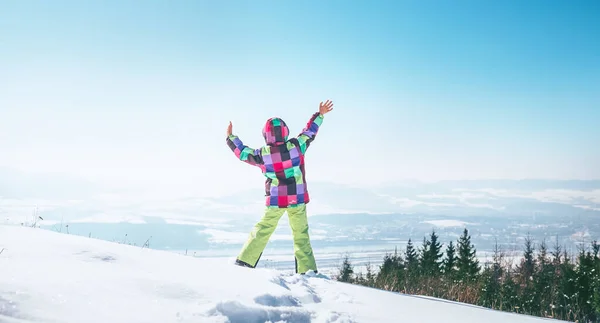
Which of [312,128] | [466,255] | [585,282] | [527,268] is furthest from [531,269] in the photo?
[312,128]

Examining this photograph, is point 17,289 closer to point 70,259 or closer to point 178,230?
point 70,259

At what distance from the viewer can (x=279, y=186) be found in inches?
208

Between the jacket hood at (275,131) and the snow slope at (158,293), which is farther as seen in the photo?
the jacket hood at (275,131)

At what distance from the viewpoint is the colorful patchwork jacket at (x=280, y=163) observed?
5238 mm

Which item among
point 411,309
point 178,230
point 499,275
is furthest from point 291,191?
point 178,230

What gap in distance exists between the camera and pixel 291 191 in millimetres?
5242

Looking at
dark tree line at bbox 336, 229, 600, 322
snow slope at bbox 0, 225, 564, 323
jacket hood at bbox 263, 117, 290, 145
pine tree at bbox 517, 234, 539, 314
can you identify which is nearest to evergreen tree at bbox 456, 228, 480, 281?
dark tree line at bbox 336, 229, 600, 322

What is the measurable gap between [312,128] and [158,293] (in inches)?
155

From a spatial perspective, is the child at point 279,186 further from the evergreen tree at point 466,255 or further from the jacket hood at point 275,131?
the evergreen tree at point 466,255

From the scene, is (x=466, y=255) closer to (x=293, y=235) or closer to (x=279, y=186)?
(x=293, y=235)

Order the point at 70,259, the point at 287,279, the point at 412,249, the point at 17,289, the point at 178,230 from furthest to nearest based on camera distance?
the point at 178,230 < the point at 412,249 < the point at 287,279 < the point at 70,259 < the point at 17,289

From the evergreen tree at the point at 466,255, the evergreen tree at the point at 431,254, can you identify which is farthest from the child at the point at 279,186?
the evergreen tree at the point at 466,255

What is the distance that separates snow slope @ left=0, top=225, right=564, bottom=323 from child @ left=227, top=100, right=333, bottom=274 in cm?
163

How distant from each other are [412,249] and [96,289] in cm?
7192
